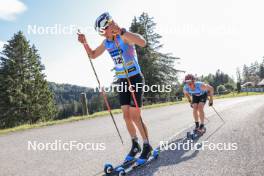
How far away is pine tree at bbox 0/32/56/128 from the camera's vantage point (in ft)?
140

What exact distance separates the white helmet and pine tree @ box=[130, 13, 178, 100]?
136 ft

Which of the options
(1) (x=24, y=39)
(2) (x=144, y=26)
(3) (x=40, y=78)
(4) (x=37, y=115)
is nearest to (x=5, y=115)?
(4) (x=37, y=115)

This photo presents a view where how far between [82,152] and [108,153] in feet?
1.95

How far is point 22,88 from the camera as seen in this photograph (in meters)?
44.9

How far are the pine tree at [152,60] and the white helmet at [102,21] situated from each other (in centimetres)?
4132

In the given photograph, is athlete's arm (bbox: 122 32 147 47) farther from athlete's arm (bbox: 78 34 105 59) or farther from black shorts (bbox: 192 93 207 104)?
black shorts (bbox: 192 93 207 104)

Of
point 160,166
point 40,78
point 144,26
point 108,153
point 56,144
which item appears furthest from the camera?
point 144,26

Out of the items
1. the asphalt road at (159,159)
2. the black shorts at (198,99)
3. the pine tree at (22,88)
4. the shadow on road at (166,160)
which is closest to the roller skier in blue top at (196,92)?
the black shorts at (198,99)

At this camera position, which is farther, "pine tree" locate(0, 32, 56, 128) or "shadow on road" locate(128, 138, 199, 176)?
"pine tree" locate(0, 32, 56, 128)

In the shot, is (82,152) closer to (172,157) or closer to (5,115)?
(172,157)

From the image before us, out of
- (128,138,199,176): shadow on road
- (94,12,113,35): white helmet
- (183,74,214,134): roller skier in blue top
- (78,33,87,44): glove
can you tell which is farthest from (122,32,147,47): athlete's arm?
(183,74,214,134): roller skier in blue top

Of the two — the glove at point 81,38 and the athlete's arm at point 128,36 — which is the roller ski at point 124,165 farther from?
the glove at point 81,38

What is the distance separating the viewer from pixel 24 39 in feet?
161

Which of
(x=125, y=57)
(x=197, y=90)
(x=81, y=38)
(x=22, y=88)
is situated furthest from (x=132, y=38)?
(x=22, y=88)
